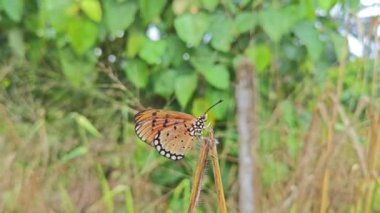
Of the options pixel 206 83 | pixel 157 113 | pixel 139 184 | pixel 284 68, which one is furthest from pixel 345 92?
pixel 157 113

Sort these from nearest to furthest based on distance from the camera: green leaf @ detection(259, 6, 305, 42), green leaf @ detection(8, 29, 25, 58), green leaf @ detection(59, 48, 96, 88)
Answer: green leaf @ detection(259, 6, 305, 42) < green leaf @ detection(59, 48, 96, 88) < green leaf @ detection(8, 29, 25, 58)

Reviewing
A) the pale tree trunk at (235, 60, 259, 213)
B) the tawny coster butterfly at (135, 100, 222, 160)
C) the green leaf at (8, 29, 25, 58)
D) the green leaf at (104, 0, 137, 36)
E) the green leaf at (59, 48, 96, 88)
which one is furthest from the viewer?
the green leaf at (8, 29, 25, 58)

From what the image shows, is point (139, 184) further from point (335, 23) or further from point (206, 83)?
point (335, 23)

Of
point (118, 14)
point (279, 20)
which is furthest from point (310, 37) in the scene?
point (118, 14)

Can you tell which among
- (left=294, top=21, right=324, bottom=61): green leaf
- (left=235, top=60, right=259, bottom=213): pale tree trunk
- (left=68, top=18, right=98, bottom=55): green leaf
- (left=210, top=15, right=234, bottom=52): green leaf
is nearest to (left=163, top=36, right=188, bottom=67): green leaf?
(left=210, top=15, right=234, bottom=52): green leaf

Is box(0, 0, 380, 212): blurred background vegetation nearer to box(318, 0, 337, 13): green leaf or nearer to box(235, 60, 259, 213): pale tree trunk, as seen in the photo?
box(318, 0, 337, 13): green leaf

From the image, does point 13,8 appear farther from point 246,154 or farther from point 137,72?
point 246,154

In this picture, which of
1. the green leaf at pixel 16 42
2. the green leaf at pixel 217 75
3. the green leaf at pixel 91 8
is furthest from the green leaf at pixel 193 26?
the green leaf at pixel 16 42

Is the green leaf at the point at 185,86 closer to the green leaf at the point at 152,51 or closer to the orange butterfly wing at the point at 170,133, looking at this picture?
the green leaf at the point at 152,51
